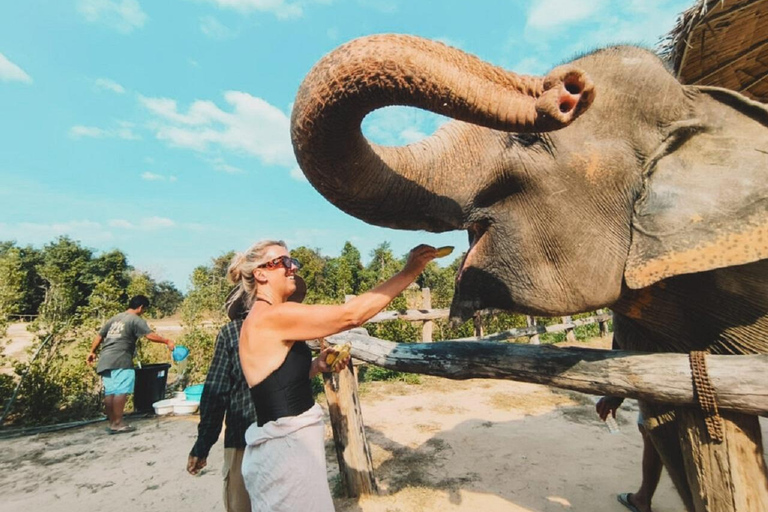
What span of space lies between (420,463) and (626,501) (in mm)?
2084

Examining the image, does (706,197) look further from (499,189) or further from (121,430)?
(121,430)

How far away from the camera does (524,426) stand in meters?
6.25

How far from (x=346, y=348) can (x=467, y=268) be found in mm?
1002

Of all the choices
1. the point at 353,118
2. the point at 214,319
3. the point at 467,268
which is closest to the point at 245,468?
the point at 467,268

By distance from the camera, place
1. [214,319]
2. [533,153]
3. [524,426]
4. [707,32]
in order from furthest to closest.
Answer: [214,319]
[524,426]
[707,32]
[533,153]

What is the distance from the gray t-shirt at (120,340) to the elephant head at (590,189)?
6660mm

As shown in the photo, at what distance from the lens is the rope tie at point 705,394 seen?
1.62 m

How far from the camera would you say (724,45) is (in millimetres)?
2391

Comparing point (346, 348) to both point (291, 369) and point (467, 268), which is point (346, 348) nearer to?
point (291, 369)

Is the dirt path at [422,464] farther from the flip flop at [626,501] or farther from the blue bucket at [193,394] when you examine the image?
the blue bucket at [193,394]

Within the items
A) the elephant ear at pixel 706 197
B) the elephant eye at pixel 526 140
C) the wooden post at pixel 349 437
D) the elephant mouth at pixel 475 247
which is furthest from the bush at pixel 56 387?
the elephant ear at pixel 706 197

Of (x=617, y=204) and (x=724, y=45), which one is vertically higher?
(x=724, y=45)

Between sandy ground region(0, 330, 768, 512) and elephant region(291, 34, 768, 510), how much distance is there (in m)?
2.87

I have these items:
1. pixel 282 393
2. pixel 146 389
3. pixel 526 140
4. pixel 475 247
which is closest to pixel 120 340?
pixel 146 389
